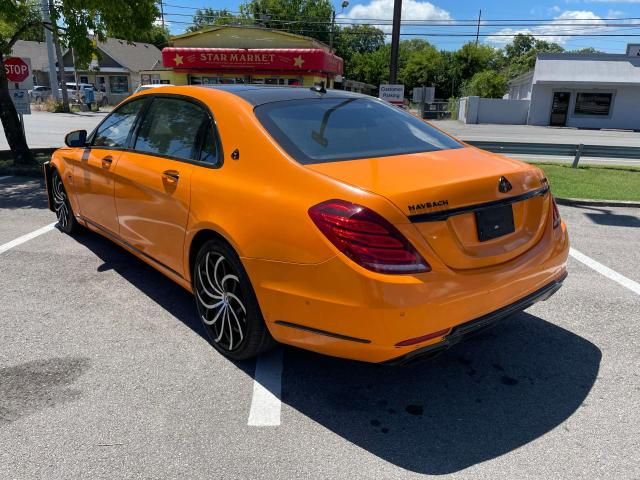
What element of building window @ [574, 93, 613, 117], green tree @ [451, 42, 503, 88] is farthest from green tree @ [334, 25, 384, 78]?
building window @ [574, 93, 613, 117]

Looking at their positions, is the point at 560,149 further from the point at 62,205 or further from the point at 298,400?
the point at 298,400

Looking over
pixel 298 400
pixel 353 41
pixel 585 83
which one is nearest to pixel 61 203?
pixel 298 400

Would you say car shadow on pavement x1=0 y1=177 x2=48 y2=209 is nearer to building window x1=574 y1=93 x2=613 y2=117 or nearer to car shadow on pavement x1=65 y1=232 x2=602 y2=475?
car shadow on pavement x1=65 y1=232 x2=602 y2=475

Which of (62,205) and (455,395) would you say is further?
(62,205)

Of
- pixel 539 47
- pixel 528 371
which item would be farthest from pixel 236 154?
pixel 539 47

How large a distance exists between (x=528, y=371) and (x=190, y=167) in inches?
Answer: 99.6

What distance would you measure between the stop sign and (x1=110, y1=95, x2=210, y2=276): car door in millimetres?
8069

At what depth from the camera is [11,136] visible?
10.5 meters

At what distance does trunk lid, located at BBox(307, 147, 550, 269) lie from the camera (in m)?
2.56

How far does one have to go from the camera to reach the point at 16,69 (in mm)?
10453

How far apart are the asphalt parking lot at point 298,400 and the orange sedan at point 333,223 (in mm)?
414

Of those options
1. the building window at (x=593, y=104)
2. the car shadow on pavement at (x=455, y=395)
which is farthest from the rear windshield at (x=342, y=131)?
the building window at (x=593, y=104)

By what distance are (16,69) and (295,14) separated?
232 feet

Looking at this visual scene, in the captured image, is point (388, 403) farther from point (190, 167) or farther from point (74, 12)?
point (74, 12)
